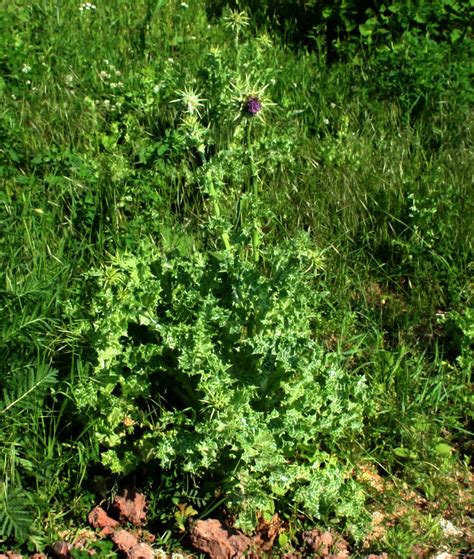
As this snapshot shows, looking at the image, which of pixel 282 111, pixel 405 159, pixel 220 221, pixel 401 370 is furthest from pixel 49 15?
pixel 401 370

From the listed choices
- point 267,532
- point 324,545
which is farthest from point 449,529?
point 267,532

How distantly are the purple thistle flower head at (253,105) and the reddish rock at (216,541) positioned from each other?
159 cm

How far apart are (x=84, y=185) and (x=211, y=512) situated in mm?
1782

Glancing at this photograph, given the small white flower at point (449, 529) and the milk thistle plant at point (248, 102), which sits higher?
the milk thistle plant at point (248, 102)

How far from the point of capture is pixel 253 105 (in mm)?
3631

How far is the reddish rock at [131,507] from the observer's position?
10.3 feet

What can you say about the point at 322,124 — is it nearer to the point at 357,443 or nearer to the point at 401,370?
the point at 401,370

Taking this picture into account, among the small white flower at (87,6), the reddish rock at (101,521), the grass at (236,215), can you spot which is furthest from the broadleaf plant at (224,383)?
the small white flower at (87,6)

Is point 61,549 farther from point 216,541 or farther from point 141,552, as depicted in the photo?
point 216,541

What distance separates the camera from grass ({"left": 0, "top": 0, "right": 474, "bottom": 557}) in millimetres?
3205

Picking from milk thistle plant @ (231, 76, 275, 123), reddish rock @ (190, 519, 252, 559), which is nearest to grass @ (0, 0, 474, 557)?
milk thistle plant @ (231, 76, 275, 123)

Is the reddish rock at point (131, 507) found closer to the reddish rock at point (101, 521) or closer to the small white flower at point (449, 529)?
the reddish rock at point (101, 521)

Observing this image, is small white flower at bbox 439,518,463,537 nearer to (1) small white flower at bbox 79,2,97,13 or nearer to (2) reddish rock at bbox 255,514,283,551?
(2) reddish rock at bbox 255,514,283,551

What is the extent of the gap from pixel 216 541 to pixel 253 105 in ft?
5.48
